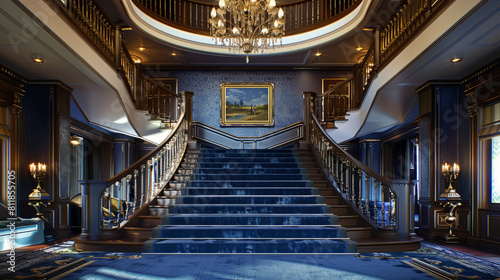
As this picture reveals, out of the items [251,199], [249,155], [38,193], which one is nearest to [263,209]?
[251,199]

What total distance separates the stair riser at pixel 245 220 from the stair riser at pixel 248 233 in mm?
376

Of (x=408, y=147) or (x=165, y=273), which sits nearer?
(x=165, y=273)

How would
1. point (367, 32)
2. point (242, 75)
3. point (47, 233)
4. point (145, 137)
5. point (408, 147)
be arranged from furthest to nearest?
point (242, 75) < point (408, 147) < point (145, 137) < point (367, 32) < point (47, 233)

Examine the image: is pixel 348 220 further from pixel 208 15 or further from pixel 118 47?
pixel 208 15

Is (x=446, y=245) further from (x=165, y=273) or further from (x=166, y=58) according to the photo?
(x=166, y=58)

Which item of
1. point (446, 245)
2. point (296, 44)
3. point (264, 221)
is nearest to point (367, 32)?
point (296, 44)

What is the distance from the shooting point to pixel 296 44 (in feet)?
35.2

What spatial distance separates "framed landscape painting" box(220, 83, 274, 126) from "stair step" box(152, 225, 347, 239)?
716 centimetres

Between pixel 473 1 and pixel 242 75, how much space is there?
8693 millimetres

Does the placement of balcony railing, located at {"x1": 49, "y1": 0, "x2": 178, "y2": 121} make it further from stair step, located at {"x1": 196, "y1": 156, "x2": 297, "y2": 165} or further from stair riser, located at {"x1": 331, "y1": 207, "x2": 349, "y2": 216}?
stair riser, located at {"x1": 331, "y1": 207, "x2": 349, "y2": 216}

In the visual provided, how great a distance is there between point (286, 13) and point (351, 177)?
20.1ft

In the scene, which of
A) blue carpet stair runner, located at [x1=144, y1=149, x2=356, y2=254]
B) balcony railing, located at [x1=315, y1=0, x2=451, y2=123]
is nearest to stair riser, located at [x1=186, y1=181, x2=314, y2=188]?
blue carpet stair runner, located at [x1=144, y1=149, x2=356, y2=254]

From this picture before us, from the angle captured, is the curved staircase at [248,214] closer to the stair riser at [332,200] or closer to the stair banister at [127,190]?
the stair riser at [332,200]

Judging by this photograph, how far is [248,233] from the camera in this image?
18.1 ft
